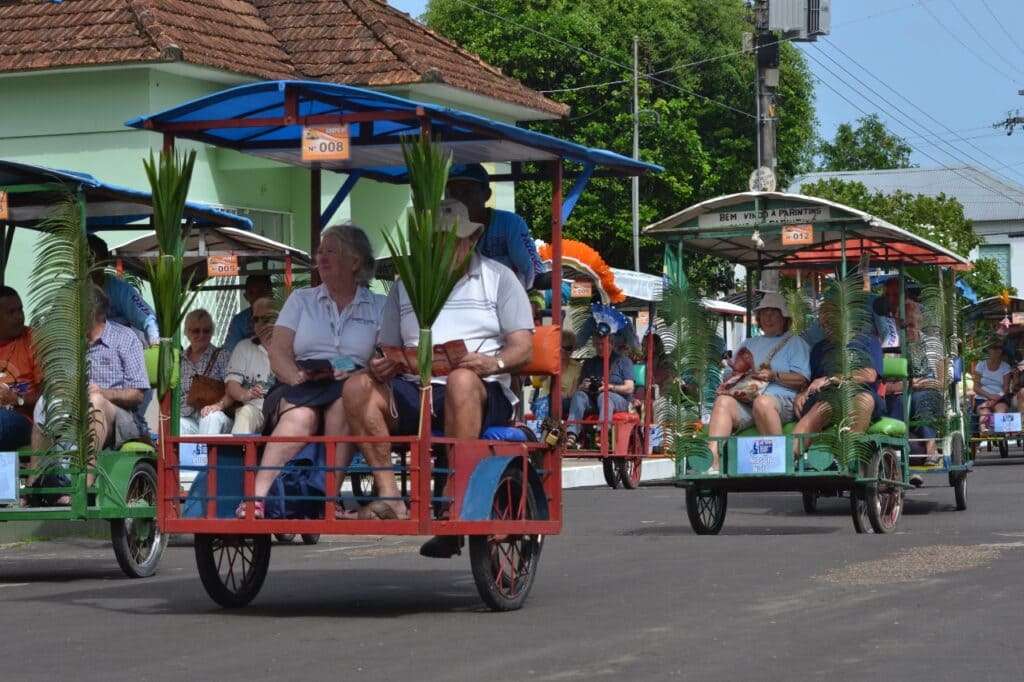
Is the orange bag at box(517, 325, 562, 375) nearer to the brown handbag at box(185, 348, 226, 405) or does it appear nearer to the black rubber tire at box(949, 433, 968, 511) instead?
the brown handbag at box(185, 348, 226, 405)

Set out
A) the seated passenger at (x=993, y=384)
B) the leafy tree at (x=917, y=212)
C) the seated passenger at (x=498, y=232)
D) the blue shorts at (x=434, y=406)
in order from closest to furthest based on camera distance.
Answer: the blue shorts at (x=434, y=406) < the seated passenger at (x=498, y=232) < the seated passenger at (x=993, y=384) < the leafy tree at (x=917, y=212)

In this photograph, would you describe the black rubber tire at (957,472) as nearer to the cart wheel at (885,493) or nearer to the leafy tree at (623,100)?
the cart wheel at (885,493)

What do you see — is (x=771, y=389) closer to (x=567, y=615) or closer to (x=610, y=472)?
(x=567, y=615)

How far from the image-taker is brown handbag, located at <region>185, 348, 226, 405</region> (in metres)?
17.7

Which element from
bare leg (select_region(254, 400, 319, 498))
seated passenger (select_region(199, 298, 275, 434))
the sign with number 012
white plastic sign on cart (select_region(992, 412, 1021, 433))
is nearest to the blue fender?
bare leg (select_region(254, 400, 319, 498))

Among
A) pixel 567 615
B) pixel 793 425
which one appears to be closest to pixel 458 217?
pixel 567 615

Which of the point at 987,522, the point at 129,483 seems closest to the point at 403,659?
the point at 129,483

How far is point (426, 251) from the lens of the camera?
34.5 ft

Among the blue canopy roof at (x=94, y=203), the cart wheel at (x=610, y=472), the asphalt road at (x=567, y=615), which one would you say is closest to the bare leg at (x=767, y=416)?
the asphalt road at (x=567, y=615)

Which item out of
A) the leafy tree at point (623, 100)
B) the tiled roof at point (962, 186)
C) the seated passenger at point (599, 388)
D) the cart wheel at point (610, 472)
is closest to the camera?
the cart wheel at point (610, 472)

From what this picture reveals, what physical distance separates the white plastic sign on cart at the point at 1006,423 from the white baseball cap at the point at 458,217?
72.7 feet

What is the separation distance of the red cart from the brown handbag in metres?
5.49

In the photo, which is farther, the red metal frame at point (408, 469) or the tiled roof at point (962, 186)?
the tiled roof at point (962, 186)

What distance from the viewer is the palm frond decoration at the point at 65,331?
13.1 m
